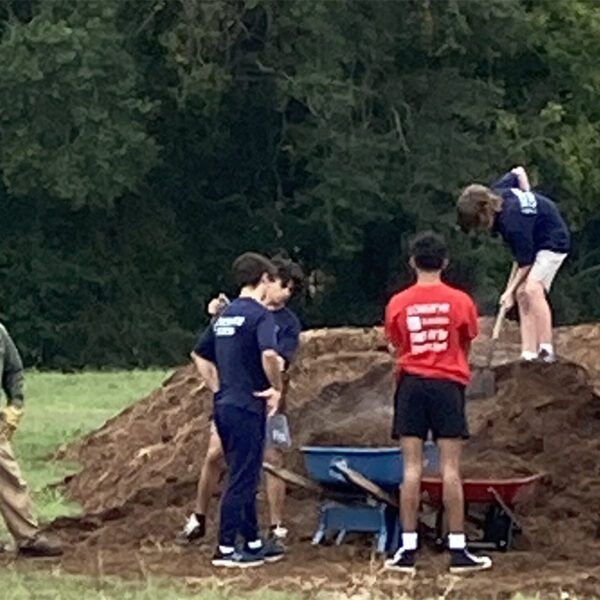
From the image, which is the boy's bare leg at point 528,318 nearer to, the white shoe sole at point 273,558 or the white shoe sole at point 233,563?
the white shoe sole at point 273,558

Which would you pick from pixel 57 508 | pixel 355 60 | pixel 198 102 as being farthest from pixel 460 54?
pixel 57 508

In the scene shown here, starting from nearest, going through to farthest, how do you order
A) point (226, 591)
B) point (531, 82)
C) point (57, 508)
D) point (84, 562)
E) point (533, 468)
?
point (226, 591) < point (84, 562) < point (533, 468) < point (57, 508) < point (531, 82)

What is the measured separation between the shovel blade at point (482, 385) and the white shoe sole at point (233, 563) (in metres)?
2.79

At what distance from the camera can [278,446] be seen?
43.8ft

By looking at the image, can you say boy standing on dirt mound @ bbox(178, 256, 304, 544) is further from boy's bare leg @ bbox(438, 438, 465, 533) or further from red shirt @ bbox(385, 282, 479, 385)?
boy's bare leg @ bbox(438, 438, 465, 533)

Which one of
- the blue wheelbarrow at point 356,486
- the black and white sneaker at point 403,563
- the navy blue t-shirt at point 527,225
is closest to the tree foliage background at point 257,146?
the navy blue t-shirt at point 527,225

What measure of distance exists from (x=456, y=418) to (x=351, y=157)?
3079cm

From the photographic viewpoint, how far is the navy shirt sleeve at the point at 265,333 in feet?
39.8

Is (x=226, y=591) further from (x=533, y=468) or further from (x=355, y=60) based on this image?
(x=355, y=60)

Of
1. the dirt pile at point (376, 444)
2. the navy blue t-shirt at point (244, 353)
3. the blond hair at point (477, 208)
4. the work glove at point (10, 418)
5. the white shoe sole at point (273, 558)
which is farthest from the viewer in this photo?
the blond hair at point (477, 208)

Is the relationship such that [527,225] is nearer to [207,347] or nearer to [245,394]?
[207,347]

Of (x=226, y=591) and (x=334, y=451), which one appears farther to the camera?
(x=334, y=451)

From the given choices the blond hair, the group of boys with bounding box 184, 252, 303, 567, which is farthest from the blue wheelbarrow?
the blond hair

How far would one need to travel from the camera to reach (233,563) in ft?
40.0
